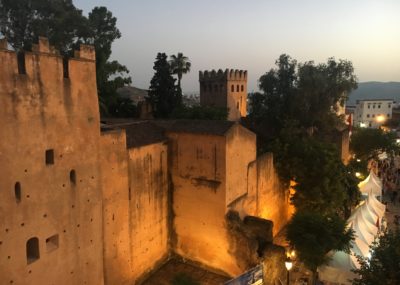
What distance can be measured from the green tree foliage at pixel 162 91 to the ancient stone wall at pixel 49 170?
17904 mm

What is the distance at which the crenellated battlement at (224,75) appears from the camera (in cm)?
4197

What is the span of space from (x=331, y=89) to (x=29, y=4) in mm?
23780

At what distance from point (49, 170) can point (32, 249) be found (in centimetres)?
252

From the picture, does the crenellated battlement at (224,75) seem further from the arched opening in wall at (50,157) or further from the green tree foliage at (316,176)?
the arched opening in wall at (50,157)

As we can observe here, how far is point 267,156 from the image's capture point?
21375 millimetres

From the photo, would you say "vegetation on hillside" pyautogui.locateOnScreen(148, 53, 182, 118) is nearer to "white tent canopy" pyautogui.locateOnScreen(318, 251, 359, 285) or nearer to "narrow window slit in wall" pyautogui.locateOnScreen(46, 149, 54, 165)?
"white tent canopy" pyautogui.locateOnScreen(318, 251, 359, 285)

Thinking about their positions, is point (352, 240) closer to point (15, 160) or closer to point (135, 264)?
point (135, 264)

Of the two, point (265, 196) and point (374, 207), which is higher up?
point (265, 196)

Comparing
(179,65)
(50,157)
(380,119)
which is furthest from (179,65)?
(380,119)

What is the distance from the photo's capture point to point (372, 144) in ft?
116

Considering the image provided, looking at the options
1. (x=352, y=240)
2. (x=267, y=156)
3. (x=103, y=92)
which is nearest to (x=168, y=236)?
(x=267, y=156)

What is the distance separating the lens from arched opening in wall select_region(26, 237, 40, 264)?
10.9 meters

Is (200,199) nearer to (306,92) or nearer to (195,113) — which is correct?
(195,113)

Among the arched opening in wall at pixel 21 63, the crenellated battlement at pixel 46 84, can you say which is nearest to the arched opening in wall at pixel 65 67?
the crenellated battlement at pixel 46 84
